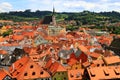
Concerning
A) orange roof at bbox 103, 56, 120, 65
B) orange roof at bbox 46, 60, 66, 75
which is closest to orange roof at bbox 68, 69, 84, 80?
orange roof at bbox 46, 60, 66, 75

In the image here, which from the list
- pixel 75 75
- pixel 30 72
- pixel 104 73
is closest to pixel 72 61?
pixel 75 75

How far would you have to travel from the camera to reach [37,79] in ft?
222

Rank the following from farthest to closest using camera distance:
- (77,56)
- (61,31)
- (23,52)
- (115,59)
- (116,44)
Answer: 1. (61,31)
2. (116,44)
3. (23,52)
4. (77,56)
5. (115,59)

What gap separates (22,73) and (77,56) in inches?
1105

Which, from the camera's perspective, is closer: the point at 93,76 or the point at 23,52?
the point at 93,76

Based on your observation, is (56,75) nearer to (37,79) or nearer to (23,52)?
(37,79)

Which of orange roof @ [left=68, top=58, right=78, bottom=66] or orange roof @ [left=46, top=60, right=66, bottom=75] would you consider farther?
orange roof @ [left=68, top=58, right=78, bottom=66]

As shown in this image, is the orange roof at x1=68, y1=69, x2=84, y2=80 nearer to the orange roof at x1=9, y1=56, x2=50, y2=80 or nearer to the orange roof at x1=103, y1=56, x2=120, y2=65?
the orange roof at x1=9, y1=56, x2=50, y2=80

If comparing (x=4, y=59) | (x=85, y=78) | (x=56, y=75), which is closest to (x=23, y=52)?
(x=4, y=59)

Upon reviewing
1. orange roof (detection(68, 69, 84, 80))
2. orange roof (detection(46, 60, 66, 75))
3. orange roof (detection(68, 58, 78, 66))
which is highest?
orange roof (detection(46, 60, 66, 75))

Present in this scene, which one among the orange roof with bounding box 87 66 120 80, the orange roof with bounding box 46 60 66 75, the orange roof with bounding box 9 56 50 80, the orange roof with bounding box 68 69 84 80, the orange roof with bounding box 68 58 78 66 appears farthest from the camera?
the orange roof with bounding box 68 58 78 66

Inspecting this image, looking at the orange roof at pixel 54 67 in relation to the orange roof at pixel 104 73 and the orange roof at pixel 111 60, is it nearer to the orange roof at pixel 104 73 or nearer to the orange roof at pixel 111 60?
the orange roof at pixel 104 73

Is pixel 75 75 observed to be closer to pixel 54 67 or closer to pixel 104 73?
pixel 54 67

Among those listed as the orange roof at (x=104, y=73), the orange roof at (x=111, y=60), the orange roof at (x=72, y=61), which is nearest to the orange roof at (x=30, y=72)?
the orange roof at (x=104, y=73)
